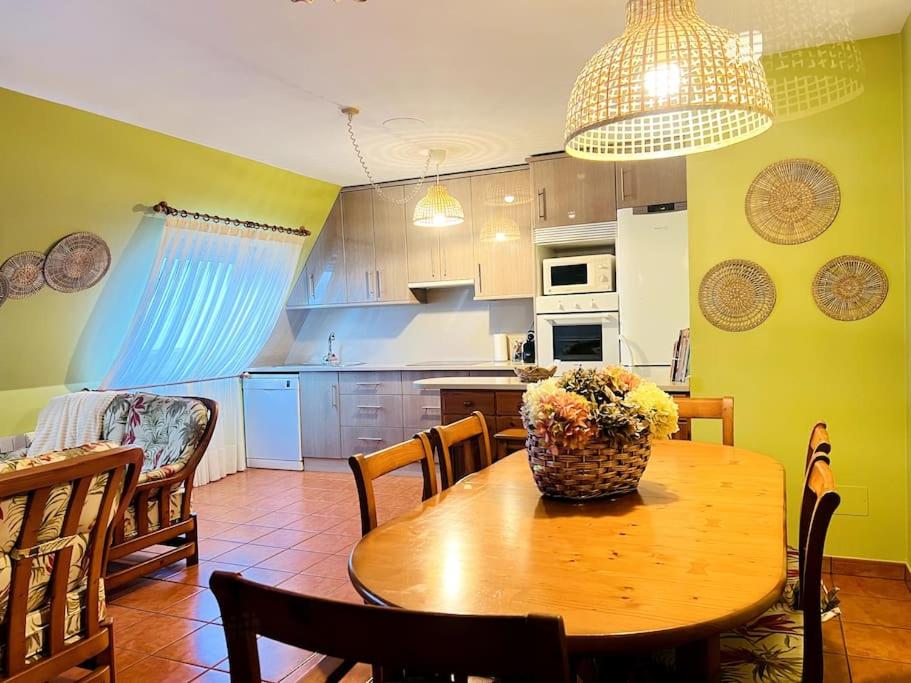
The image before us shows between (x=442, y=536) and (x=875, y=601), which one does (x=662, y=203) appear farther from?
(x=442, y=536)

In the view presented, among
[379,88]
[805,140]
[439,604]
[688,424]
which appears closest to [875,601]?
[688,424]

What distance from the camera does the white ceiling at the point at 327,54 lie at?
2.43 m

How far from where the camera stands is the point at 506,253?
496 cm

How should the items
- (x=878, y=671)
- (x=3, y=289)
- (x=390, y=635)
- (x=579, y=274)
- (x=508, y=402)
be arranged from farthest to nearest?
(x=579, y=274) → (x=508, y=402) → (x=3, y=289) → (x=878, y=671) → (x=390, y=635)

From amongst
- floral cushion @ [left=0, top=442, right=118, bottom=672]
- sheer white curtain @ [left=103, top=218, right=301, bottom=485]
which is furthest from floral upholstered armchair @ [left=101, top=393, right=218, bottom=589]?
sheer white curtain @ [left=103, top=218, right=301, bottom=485]

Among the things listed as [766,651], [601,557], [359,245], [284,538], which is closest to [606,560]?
[601,557]

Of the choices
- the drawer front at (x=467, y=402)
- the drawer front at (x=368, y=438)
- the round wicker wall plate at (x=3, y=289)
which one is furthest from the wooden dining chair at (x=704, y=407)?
the round wicker wall plate at (x=3, y=289)

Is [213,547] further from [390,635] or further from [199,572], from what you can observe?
[390,635]

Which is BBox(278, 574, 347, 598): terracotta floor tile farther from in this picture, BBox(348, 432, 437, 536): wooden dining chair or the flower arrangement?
the flower arrangement

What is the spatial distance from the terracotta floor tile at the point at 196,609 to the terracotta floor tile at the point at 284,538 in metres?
0.67

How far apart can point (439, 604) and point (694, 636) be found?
394 millimetres

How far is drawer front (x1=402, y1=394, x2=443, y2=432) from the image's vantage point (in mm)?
4996

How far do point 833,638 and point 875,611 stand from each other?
35 centimetres

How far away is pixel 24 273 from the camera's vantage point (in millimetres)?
3611
